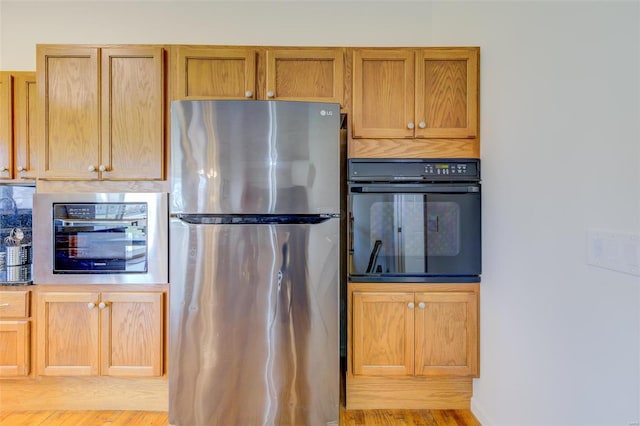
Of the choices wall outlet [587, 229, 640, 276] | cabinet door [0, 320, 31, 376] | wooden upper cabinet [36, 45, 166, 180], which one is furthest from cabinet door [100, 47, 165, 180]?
wall outlet [587, 229, 640, 276]

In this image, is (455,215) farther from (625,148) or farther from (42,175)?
(42,175)

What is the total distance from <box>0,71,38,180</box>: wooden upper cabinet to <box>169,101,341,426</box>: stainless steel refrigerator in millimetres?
1033

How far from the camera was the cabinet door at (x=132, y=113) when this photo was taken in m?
1.74

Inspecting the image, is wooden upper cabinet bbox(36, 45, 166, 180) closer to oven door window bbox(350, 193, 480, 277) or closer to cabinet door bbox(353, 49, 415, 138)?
cabinet door bbox(353, 49, 415, 138)

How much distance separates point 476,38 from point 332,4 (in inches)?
36.0

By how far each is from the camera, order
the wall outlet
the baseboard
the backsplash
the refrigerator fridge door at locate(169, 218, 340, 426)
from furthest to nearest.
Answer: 1. the backsplash
2. the baseboard
3. the refrigerator fridge door at locate(169, 218, 340, 426)
4. the wall outlet

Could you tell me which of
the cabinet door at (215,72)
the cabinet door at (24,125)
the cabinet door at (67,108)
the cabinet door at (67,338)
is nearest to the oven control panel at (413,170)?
the cabinet door at (215,72)

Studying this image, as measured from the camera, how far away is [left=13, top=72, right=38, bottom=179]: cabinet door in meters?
1.87

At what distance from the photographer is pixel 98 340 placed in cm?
173

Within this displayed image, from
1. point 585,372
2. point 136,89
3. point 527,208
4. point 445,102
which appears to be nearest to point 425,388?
point 585,372

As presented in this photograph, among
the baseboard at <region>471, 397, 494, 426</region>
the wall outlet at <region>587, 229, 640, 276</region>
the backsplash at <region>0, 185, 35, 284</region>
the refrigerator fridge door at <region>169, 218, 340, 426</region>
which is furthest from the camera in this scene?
the backsplash at <region>0, 185, 35, 284</region>

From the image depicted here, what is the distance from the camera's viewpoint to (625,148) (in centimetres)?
98

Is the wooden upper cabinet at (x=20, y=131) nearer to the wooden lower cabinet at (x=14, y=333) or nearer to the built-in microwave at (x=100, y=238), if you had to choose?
the built-in microwave at (x=100, y=238)

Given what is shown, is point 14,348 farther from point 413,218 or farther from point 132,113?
point 413,218
